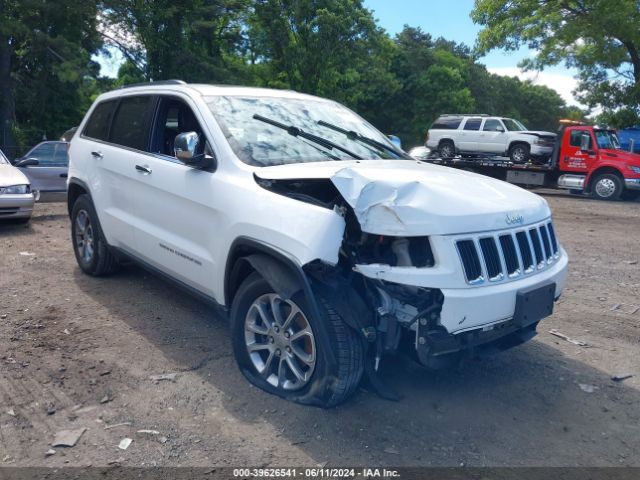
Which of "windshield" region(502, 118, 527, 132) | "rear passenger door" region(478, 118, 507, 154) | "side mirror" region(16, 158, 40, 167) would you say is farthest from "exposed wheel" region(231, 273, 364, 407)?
"windshield" region(502, 118, 527, 132)

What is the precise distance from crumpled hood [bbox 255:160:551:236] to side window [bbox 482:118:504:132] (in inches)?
749

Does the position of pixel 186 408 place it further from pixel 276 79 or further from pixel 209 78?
pixel 276 79

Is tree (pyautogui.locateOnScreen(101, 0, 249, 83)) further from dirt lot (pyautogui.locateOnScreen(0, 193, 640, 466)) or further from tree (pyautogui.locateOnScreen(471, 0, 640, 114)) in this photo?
dirt lot (pyautogui.locateOnScreen(0, 193, 640, 466))

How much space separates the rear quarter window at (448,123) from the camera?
23797 millimetres

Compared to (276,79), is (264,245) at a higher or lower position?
lower

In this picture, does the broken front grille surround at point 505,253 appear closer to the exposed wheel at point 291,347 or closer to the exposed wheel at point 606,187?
the exposed wheel at point 291,347

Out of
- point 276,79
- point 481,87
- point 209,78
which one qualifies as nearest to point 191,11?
point 209,78

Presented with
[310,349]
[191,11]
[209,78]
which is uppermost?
[191,11]

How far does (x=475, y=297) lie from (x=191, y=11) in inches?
1065

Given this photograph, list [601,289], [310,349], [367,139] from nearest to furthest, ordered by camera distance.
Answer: [310,349] → [367,139] → [601,289]

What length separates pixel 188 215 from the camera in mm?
4699

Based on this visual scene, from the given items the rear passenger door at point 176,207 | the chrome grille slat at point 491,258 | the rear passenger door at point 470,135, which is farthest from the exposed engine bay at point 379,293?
the rear passenger door at point 470,135

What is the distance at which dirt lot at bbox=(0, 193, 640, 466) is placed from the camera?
350 cm

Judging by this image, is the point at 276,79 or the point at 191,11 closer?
A: the point at 191,11
